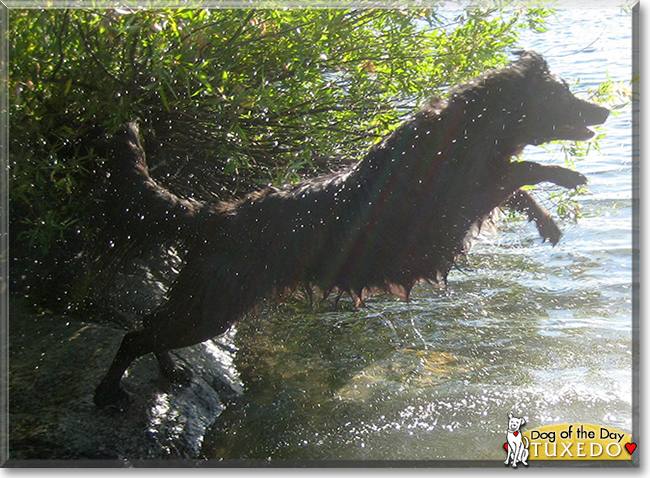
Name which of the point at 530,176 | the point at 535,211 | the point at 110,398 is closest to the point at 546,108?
the point at 530,176

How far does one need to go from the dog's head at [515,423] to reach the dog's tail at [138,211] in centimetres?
178

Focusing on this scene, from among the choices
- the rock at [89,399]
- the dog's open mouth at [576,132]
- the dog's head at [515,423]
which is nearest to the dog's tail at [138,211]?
the rock at [89,399]

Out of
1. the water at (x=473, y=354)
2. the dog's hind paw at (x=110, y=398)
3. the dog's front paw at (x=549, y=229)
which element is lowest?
the water at (x=473, y=354)

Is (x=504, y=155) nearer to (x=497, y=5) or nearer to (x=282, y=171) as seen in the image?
(x=497, y=5)

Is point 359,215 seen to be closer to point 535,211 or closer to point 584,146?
point 535,211

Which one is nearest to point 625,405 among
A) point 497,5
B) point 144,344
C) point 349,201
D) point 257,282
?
point 349,201

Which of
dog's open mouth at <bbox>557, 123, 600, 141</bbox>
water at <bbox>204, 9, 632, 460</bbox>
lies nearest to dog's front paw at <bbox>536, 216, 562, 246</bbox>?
water at <bbox>204, 9, 632, 460</bbox>

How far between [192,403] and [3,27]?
6.90 ft

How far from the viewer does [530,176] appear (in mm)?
3287

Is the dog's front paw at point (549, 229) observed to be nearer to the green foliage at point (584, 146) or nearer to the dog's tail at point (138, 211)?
the green foliage at point (584, 146)

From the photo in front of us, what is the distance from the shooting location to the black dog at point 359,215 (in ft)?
9.98

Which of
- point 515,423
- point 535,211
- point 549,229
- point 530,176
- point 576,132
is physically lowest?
point 515,423

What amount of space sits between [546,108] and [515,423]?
1.68 meters

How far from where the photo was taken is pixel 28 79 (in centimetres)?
310
